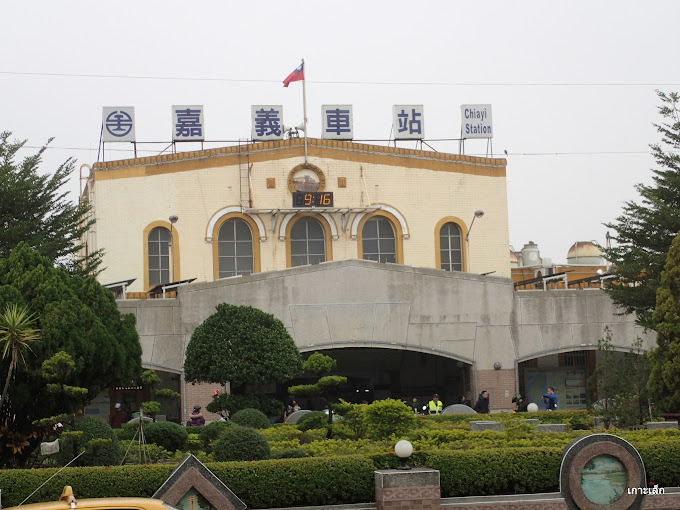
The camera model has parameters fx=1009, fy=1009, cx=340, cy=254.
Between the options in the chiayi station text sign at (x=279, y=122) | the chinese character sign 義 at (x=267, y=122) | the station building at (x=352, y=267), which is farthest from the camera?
the chinese character sign 義 at (x=267, y=122)

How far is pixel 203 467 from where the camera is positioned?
12.7m

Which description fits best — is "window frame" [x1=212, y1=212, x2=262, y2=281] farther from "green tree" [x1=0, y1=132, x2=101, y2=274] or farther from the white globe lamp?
the white globe lamp

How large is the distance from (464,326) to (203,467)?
72.1ft

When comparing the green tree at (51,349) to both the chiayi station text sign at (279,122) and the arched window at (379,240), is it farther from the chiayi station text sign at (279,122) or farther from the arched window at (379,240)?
the arched window at (379,240)

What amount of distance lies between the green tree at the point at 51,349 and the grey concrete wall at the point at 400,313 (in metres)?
13.8

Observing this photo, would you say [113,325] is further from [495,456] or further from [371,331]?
[371,331]

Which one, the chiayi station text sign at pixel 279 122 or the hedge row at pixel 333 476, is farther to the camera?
the chiayi station text sign at pixel 279 122

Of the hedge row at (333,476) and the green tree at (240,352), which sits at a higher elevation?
the green tree at (240,352)

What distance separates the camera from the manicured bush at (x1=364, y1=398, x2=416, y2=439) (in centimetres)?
1845

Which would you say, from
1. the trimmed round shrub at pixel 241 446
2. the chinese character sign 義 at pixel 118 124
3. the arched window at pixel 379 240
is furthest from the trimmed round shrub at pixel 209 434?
the chinese character sign 義 at pixel 118 124

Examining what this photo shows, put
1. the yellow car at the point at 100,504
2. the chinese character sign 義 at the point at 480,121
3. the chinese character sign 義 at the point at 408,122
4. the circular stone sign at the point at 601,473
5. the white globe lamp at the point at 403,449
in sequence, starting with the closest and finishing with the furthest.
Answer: the yellow car at the point at 100,504
the white globe lamp at the point at 403,449
the circular stone sign at the point at 601,473
the chinese character sign 義 at the point at 408,122
the chinese character sign 義 at the point at 480,121

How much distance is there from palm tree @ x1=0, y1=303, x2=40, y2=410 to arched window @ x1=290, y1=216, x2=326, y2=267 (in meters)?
23.3

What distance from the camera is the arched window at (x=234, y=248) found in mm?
38375

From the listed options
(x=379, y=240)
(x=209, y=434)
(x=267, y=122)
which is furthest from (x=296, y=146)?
(x=209, y=434)
